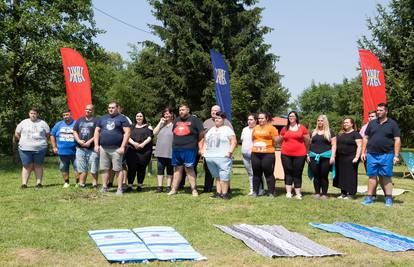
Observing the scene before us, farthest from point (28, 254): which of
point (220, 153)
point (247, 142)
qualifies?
point (247, 142)

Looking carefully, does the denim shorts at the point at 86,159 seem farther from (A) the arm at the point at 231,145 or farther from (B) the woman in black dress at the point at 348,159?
(B) the woman in black dress at the point at 348,159

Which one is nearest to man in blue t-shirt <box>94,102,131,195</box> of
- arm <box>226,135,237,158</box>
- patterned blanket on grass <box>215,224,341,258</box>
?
arm <box>226,135,237,158</box>

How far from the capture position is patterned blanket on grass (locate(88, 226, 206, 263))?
4.83m

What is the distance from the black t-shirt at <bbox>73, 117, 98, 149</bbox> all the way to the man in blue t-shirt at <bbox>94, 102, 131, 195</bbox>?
0.37 m

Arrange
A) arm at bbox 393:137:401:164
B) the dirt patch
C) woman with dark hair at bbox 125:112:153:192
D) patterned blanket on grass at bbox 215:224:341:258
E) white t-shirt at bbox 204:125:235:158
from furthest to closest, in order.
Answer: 1. woman with dark hair at bbox 125:112:153:192
2. white t-shirt at bbox 204:125:235:158
3. arm at bbox 393:137:401:164
4. patterned blanket on grass at bbox 215:224:341:258
5. the dirt patch

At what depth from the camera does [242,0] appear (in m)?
25.2

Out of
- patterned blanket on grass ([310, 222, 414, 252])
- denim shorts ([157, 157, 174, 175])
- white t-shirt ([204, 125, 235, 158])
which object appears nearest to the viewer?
patterned blanket on grass ([310, 222, 414, 252])

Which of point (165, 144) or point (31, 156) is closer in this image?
point (165, 144)

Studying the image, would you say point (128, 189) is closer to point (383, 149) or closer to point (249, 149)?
point (249, 149)

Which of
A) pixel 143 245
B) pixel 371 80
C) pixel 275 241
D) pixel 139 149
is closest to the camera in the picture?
pixel 143 245

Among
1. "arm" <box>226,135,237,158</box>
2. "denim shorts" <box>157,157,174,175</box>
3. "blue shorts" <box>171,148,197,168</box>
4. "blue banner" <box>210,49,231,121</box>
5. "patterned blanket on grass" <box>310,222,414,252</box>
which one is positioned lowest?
"patterned blanket on grass" <box>310,222,414,252</box>

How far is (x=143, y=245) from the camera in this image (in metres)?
5.30

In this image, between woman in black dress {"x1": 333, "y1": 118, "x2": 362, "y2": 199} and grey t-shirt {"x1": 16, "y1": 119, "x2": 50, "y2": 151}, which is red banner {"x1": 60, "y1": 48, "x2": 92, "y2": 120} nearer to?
grey t-shirt {"x1": 16, "y1": 119, "x2": 50, "y2": 151}

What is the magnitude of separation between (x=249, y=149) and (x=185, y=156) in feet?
4.10
